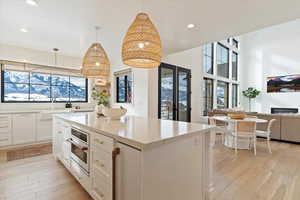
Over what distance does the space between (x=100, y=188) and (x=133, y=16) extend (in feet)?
8.36

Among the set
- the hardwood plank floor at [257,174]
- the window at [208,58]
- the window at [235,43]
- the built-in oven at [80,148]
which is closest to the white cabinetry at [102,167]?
the built-in oven at [80,148]

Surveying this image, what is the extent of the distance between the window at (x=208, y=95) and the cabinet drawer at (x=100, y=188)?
5.67 meters

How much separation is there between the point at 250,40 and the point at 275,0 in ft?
27.7

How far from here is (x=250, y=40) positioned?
9.10m

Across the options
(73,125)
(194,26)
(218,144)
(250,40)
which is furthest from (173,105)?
(250,40)

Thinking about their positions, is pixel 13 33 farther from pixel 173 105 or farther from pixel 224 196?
pixel 224 196

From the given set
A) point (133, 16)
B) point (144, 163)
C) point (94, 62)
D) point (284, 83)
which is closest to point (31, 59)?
point (94, 62)

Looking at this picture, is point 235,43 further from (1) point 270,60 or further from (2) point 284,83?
(2) point 284,83

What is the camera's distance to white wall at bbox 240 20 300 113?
7531 millimetres

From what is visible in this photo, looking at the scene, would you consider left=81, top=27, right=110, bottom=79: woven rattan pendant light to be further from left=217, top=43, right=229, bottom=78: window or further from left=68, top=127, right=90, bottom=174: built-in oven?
left=217, top=43, right=229, bottom=78: window

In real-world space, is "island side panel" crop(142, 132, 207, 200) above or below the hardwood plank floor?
above

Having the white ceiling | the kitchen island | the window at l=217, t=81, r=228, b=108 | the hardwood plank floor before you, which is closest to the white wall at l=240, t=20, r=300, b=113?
the window at l=217, t=81, r=228, b=108

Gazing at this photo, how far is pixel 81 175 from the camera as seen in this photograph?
2.00m

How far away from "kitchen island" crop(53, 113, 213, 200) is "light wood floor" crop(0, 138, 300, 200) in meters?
0.49
